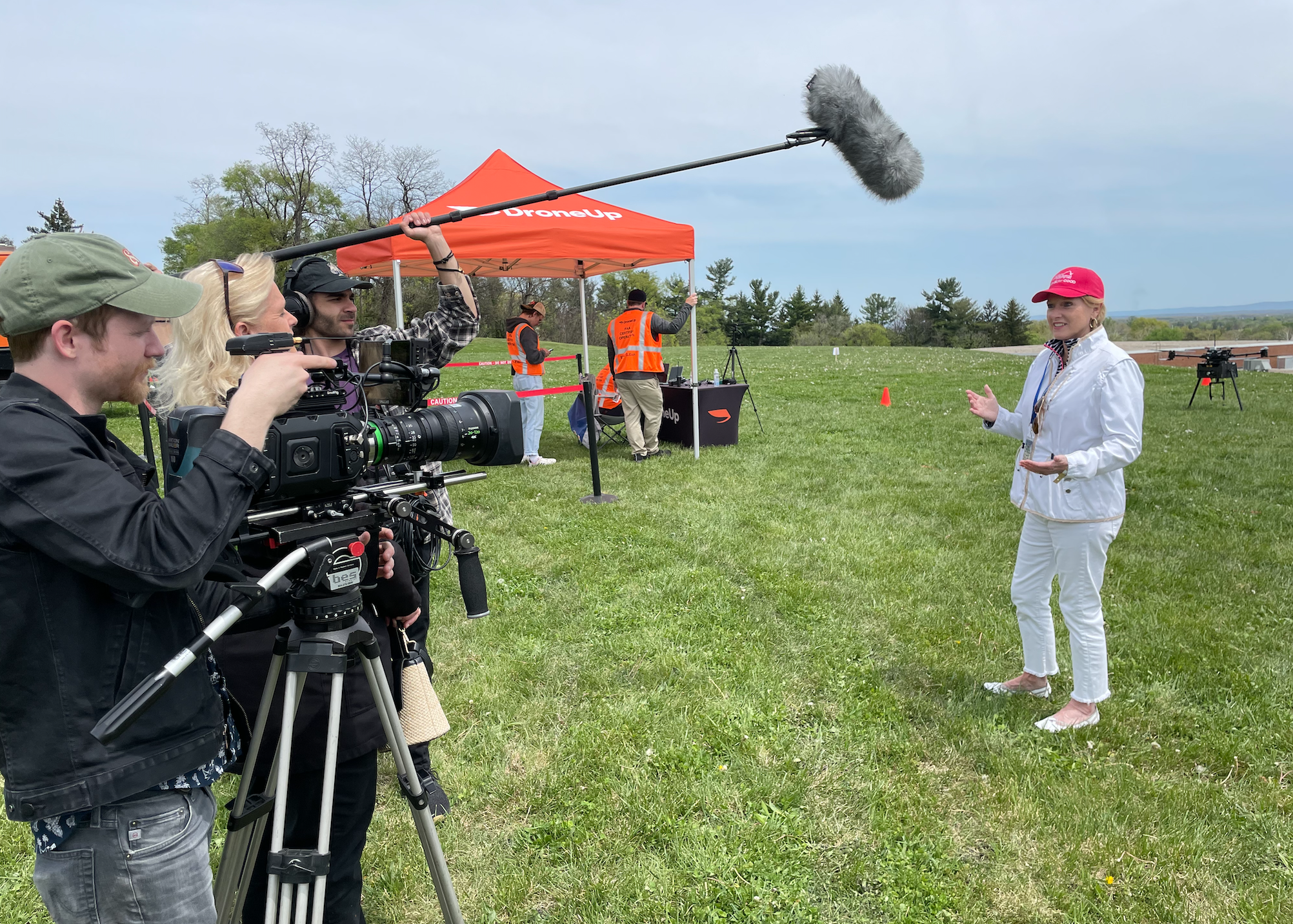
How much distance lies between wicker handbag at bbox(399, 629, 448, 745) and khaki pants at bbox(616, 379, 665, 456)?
23.0ft

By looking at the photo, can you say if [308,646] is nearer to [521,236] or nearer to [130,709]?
[130,709]

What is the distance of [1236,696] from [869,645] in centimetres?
182

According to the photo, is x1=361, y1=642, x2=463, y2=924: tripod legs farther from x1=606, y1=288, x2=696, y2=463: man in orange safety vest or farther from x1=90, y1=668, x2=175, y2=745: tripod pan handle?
x1=606, y1=288, x2=696, y2=463: man in orange safety vest

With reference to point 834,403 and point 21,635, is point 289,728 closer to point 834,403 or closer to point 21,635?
point 21,635

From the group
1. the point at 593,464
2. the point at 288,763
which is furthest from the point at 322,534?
the point at 593,464

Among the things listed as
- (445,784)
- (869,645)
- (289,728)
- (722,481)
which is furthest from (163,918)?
(722,481)

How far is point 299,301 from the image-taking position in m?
2.87

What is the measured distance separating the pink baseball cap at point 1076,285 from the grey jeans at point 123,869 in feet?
12.1

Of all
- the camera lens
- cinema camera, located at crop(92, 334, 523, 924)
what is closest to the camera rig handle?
cinema camera, located at crop(92, 334, 523, 924)

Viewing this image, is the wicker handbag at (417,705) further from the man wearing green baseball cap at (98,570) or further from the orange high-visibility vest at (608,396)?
the orange high-visibility vest at (608,396)

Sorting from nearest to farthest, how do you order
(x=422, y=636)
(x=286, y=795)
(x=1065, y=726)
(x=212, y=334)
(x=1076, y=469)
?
(x=286, y=795) → (x=212, y=334) → (x=422, y=636) → (x=1076, y=469) → (x=1065, y=726)

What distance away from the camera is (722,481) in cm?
856

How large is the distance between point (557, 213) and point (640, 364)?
6.67ft

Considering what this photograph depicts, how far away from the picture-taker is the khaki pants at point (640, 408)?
9656 millimetres
